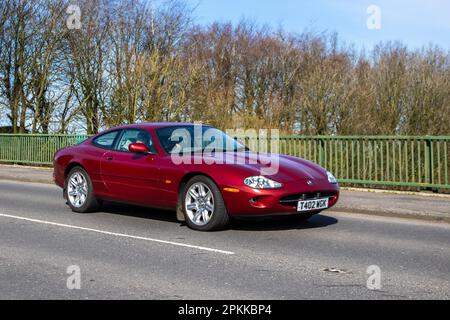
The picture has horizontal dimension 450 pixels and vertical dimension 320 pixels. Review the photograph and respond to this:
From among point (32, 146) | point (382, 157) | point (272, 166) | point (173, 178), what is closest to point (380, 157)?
point (382, 157)

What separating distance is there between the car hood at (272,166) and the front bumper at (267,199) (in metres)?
0.15

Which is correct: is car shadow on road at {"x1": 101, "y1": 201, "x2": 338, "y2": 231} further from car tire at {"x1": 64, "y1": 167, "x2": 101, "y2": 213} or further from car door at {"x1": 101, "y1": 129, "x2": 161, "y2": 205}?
car door at {"x1": 101, "y1": 129, "x2": 161, "y2": 205}

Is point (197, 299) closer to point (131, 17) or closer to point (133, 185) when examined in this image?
point (133, 185)

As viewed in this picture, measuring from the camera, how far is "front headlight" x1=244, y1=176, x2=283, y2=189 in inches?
313

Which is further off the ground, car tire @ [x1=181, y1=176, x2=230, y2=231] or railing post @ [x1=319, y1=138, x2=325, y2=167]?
railing post @ [x1=319, y1=138, x2=325, y2=167]

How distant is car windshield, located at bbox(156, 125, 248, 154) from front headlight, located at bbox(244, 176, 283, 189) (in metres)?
1.20

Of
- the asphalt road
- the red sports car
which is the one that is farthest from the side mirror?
the asphalt road

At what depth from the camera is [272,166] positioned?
328 inches

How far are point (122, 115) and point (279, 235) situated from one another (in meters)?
19.9

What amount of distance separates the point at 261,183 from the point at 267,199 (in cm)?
23

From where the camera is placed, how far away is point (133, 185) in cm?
921

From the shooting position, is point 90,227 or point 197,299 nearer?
point 197,299

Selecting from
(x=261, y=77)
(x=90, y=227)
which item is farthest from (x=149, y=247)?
(x=261, y=77)

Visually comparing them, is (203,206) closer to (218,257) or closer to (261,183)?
(261,183)
